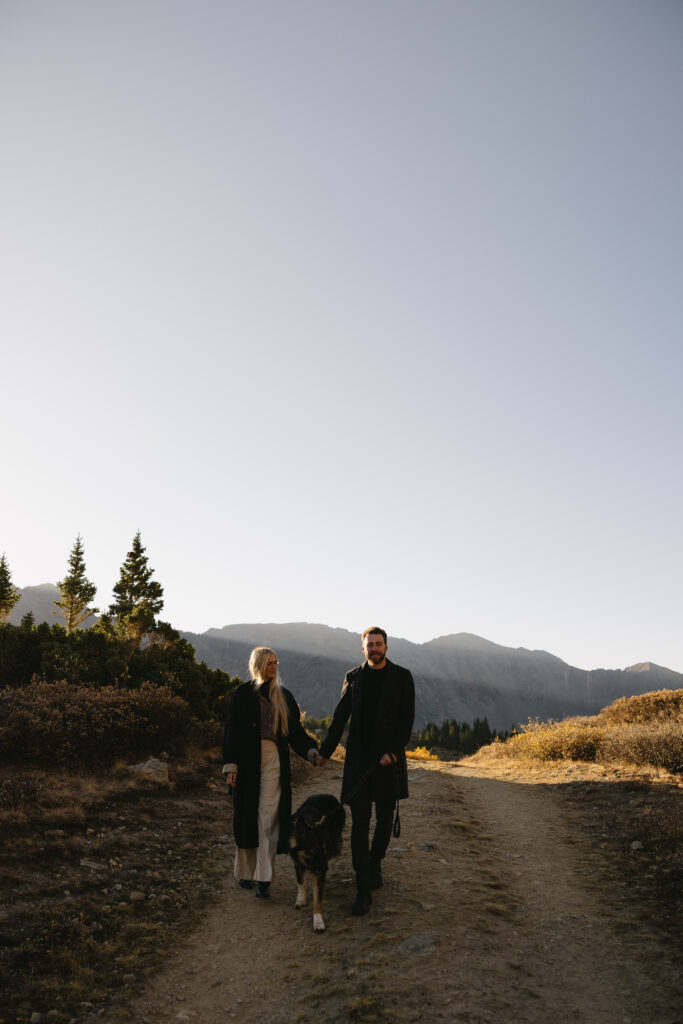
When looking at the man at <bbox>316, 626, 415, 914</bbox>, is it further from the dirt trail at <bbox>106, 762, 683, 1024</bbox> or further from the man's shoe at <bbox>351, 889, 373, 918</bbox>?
the dirt trail at <bbox>106, 762, 683, 1024</bbox>

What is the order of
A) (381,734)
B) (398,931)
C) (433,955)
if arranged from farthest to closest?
1. (381,734)
2. (398,931)
3. (433,955)

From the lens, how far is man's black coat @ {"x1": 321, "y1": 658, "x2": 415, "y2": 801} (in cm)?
600

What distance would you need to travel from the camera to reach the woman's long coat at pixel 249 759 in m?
6.17

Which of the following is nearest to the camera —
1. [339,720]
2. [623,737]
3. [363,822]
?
[363,822]

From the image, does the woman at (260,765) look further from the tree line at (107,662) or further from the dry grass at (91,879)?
the tree line at (107,662)

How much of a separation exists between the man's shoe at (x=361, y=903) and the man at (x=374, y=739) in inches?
6.1

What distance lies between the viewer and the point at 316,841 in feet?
18.1

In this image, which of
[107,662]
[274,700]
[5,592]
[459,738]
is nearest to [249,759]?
[274,700]

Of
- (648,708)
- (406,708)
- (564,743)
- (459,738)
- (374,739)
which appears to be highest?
(406,708)

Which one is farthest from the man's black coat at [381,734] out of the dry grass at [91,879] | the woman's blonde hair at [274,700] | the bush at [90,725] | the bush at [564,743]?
the bush at [564,743]

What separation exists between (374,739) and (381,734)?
99 millimetres

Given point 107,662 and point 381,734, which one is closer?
point 381,734

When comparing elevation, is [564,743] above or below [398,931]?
below

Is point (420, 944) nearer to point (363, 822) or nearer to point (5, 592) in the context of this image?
point (363, 822)
